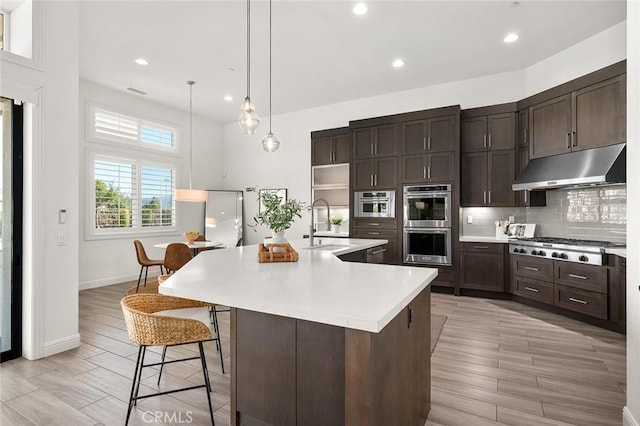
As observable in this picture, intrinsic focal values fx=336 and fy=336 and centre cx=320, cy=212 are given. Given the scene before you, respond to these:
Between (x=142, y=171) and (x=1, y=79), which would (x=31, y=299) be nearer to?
(x=1, y=79)

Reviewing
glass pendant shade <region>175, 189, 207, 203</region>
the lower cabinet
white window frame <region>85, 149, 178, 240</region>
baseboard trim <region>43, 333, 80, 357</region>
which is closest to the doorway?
baseboard trim <region>43, 333, 80, 357</region>

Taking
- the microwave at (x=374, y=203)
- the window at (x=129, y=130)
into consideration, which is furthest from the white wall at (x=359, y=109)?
the window at (x=129, y=130)

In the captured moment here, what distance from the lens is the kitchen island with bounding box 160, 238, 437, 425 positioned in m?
1.28

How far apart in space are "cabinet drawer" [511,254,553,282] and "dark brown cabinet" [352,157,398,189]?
6.82ft

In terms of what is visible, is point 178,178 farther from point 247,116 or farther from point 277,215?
point 277,215

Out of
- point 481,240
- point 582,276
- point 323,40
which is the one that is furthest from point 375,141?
point 582,276

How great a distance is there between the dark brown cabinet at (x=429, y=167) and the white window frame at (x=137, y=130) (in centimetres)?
470

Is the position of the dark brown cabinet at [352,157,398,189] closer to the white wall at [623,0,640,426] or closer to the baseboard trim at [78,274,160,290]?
the white wall at [623,0,640,426]

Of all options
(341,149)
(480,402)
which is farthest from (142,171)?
(480,402)

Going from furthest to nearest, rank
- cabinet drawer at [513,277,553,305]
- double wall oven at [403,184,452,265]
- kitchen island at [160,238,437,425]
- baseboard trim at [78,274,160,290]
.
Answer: baseboard trim at [78,274,160,290]
double wall oven at [403,184,452,265]
cabinet drawer at [513,277,553,305]
kitchen island at [160,238,437,425]

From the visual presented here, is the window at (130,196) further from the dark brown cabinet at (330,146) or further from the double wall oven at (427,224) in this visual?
the double wall oven at (427,224)

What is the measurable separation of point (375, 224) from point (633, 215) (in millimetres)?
3954

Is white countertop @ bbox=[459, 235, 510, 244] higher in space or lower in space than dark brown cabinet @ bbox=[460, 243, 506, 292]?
higher

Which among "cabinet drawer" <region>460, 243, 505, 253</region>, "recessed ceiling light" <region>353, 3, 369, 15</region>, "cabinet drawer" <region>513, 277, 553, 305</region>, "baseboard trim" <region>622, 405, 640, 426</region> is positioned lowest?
"baseboard trim" <region>622, 405, 640, 426</region>
